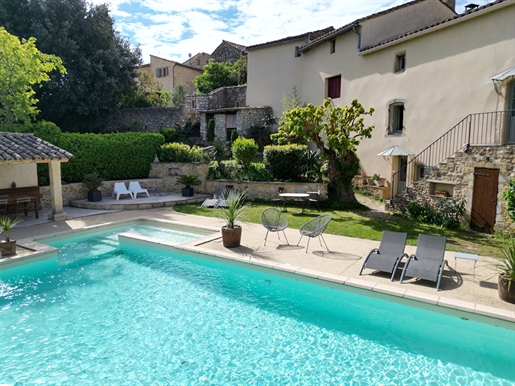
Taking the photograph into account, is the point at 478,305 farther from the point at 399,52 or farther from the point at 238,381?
the point at 399,52

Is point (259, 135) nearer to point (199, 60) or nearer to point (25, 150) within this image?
point (25, 150)

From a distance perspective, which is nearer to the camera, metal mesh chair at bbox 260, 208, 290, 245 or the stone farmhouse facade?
metal mesh chair at bbox 260, 208, 290, 245

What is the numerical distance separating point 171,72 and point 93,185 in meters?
29.4

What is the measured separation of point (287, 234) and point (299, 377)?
662 centimetres

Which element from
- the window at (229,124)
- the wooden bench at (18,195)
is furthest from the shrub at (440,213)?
the window at (229,124)

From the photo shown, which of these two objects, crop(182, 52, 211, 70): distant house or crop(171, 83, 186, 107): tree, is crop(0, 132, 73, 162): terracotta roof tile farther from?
crop(182, 52, 211, 70): distant house

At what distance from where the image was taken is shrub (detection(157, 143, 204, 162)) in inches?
787

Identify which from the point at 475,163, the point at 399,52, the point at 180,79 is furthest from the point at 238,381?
the point at 180,79

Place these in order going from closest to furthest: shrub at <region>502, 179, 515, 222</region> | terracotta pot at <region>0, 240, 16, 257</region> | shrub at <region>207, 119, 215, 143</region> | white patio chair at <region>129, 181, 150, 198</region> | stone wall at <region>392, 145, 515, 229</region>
Answer: terracotta pot at <region>0, 240, 16, 257</region> → shrub at <region>502, 179, 515, 222</region> → stone wall at <region>392, 145, 515, 229</region> → white patio chair at <region>129, 181, 150, 198</region> → shrub at <region>207, 119, 215, 143</region>

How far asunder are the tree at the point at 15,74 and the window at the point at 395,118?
16865 millimetres

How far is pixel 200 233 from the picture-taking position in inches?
480

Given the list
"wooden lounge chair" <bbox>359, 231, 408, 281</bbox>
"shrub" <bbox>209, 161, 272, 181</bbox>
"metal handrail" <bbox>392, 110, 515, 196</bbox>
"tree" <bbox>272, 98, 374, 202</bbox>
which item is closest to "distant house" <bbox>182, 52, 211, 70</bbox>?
"shrub" <bbox>209, 161, 272, 181</bbox>

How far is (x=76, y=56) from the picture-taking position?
83.1 ft

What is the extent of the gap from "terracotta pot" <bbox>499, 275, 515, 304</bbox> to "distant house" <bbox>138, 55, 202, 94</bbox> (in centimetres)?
4076
